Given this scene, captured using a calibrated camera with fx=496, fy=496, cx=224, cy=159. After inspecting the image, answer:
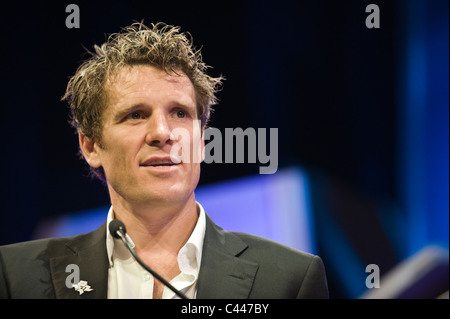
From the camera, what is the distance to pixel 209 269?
6.04 ft

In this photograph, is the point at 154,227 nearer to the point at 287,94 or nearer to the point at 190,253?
the point at 190,253

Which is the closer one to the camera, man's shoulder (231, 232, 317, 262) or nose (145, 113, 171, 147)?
nose (145, 113, 171, 147)

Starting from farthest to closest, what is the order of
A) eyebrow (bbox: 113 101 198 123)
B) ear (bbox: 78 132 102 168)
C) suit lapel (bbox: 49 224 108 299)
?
ear (bbox: 78 132 102 168) → eyebrow (bbox: 113 101 198 123) → suit lapel (bbox: 49 224 108 299)

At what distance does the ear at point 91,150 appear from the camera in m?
2.04

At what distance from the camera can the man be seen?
1821 mm

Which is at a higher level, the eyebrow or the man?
the eyebrow

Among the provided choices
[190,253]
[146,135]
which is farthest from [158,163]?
[190,253]

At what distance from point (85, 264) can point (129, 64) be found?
2.59ft

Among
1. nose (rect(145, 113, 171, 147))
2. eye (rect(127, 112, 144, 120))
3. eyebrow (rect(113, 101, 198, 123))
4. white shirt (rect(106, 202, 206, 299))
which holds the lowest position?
white shirt (rect(106, 202, 206, 299))

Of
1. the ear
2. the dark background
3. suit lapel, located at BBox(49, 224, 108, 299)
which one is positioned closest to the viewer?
suit lapel, located at BBox(49, 224, 108, 299)
